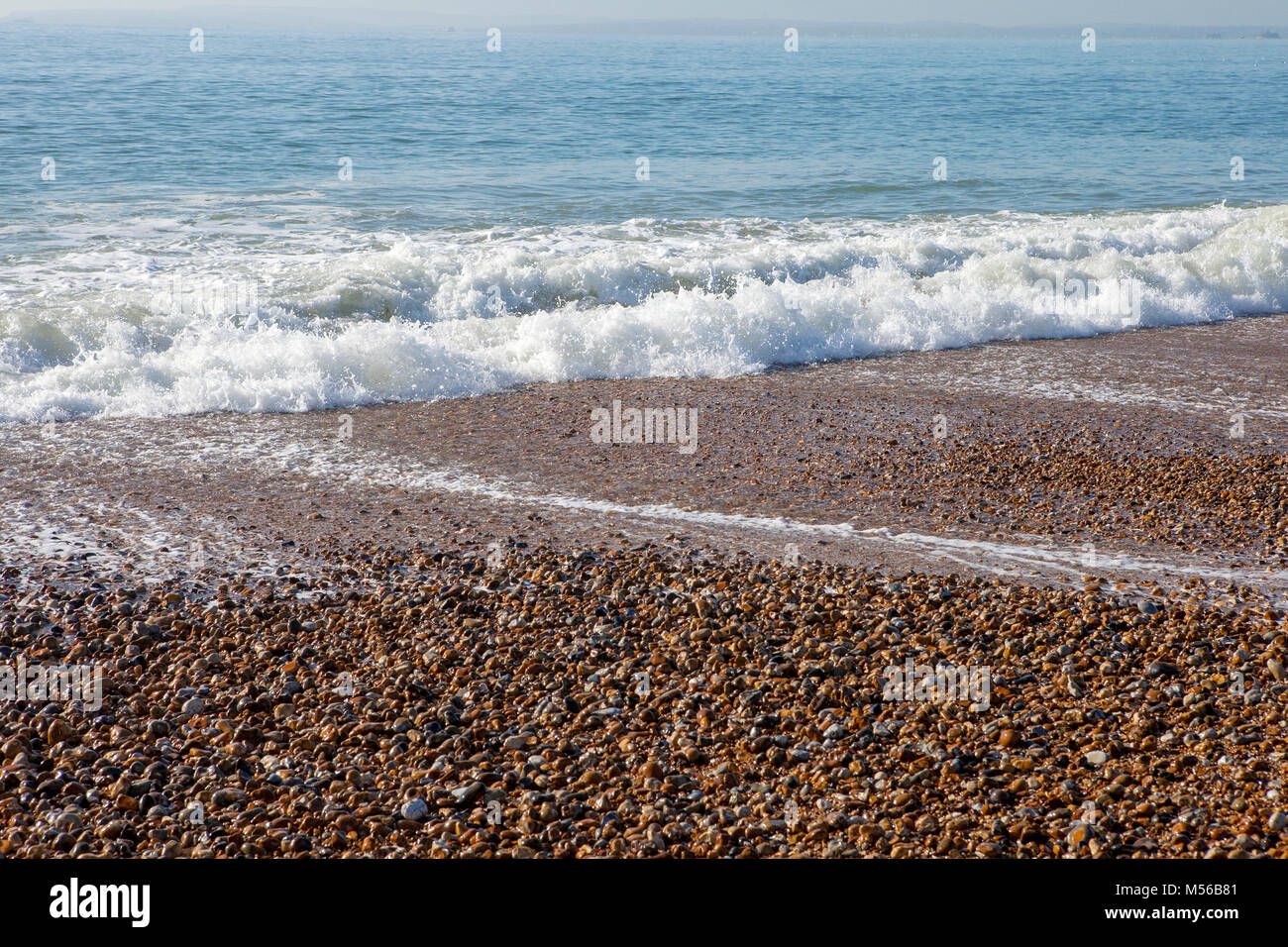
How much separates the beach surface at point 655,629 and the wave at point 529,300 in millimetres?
996

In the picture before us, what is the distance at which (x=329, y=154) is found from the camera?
992 inches

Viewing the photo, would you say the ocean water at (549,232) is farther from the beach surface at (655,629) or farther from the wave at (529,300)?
the beach surface at (655,629)

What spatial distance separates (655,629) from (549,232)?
44.6 ft

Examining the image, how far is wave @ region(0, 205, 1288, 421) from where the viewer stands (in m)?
11.2

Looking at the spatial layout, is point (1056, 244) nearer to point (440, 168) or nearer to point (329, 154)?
point (440, 168)

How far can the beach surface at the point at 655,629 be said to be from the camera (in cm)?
440

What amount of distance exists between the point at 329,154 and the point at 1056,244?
16.8 metres

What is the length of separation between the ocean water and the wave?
0.05m
